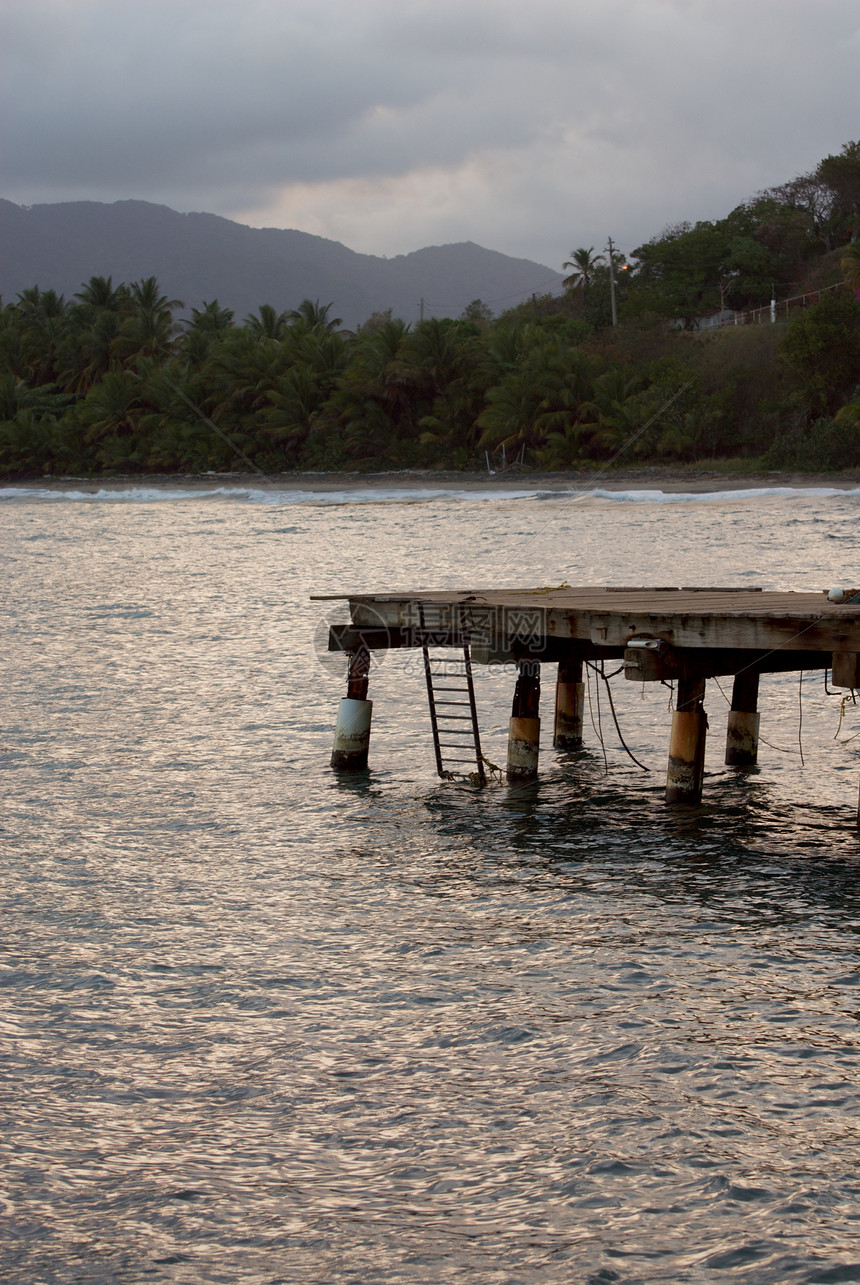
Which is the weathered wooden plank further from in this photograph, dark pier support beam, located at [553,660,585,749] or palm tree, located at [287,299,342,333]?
palm tree, located at [287,299,342,333]

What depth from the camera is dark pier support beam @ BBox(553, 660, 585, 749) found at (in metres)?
16.5

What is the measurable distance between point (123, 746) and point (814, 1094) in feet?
38.8

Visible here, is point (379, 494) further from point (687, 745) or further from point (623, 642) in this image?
point (623, 642)

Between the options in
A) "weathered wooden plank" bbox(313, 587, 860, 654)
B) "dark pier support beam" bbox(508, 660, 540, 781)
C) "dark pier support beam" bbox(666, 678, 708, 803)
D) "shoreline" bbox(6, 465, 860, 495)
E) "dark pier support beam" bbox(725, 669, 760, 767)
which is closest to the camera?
"weathered wooden plank" bbox(313, 587, 860, 654)

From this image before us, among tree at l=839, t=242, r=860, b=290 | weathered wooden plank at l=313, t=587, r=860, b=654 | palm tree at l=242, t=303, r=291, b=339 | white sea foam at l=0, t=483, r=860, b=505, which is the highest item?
palm tree at l=242, t=303, r=291, b=339

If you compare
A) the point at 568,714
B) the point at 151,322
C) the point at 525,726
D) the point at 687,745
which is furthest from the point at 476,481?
the point at 687,745

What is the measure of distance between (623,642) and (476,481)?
62747 millimetres

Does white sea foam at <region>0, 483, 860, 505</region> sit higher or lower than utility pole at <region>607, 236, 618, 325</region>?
lower

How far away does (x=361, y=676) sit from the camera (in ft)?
49.9

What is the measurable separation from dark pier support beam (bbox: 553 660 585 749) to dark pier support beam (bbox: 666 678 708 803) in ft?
11.2

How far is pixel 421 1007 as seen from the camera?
8539 millimetres

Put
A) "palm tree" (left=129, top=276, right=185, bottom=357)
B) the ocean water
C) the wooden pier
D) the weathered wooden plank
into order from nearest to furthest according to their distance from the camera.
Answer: the ocean water, the weathered wooden plank, the wooden pier, "palm tree" (left=129, top=276, right=185, bottom=357)

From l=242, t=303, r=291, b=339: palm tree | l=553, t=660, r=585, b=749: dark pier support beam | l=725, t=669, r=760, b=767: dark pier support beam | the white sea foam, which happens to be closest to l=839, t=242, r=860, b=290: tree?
the white sea foam

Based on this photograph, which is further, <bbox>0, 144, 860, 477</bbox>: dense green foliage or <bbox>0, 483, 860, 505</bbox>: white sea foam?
<bbox>0, 144, 860, 477</bbox>: dense green foliage
